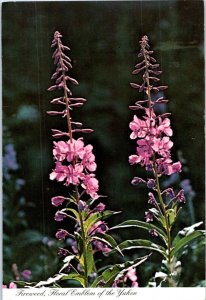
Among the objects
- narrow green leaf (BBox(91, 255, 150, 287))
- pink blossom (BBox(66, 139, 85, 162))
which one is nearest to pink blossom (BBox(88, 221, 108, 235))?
narrow green leaf (BBox(91, 255, 150, 287))

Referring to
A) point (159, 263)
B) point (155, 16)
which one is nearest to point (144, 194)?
point (159, 263)

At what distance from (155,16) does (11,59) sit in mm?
479

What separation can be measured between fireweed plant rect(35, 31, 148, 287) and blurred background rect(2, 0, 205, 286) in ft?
0.09

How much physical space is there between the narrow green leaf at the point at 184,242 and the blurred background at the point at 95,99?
1.7 inches

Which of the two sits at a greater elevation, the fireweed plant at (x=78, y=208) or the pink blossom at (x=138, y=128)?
the pink blossom at (x=138, y=128)

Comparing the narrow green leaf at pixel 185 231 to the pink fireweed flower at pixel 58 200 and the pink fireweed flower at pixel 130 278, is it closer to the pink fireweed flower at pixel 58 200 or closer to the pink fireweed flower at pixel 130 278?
the pink fireweed flower at pixel 130 278

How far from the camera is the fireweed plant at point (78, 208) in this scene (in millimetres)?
1609

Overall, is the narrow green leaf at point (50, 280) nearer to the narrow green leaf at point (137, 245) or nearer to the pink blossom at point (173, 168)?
the narrow green leaf at point (137, 245)

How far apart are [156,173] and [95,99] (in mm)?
304

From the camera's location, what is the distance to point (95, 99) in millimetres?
1664

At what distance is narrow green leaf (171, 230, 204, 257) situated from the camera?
63.9 inches

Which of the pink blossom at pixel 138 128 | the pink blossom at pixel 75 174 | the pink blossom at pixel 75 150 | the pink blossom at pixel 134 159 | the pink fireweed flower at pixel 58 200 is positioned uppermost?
the pink blossom at pixel 138 128

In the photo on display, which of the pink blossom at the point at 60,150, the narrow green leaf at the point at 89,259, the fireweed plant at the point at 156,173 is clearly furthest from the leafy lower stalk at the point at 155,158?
the pink blossom at the point at 60,150

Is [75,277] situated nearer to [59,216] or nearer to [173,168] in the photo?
[59,216]
